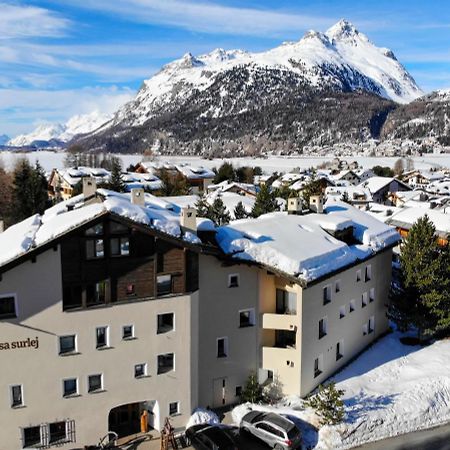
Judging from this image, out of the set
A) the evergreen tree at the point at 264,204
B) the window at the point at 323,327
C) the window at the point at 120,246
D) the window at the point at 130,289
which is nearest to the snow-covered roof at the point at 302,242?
the window at the point at 323,327

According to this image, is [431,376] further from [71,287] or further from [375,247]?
[71,287]

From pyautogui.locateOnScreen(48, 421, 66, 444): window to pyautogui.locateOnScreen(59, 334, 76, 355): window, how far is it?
3.50 meters

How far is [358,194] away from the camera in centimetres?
10369

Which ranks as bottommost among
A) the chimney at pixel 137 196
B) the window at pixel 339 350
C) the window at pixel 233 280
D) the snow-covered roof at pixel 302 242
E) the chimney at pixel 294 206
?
the window at pixel 339 350

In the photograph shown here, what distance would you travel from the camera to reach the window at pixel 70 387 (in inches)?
951

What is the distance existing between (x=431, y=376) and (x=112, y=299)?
2058cm

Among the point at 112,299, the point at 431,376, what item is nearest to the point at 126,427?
the point at 112,299

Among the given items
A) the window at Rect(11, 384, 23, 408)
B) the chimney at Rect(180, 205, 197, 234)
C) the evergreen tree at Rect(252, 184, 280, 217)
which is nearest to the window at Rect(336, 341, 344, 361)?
the chimney at Rect(180, 205, 197, 234)

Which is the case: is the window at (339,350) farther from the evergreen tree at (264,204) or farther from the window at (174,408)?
the evergreen tree at (264,204)

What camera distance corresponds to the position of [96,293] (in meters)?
24.1

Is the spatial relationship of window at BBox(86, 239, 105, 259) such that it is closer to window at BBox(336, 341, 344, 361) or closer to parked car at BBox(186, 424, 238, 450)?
parked car at BBox(186, 424, 238, 450)

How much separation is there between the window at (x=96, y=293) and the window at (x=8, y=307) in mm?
3214

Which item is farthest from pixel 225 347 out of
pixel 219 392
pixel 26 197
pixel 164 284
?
pixel 26 197

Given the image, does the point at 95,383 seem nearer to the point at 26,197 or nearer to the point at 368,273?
the point at 368,273
